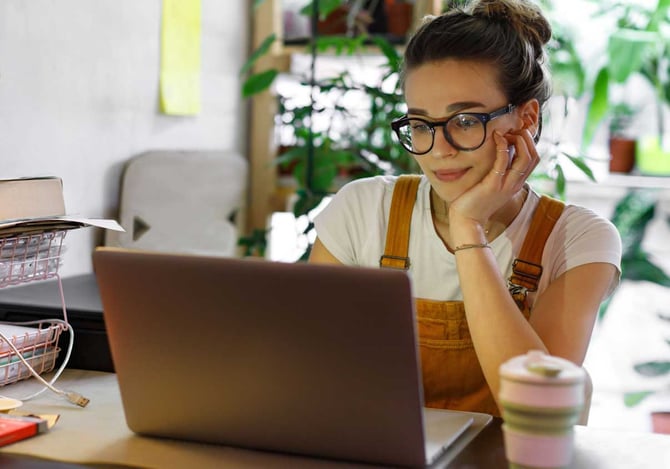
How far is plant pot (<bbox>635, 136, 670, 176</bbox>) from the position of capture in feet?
9.75

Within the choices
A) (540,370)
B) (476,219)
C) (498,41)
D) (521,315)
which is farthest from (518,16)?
(540,370)

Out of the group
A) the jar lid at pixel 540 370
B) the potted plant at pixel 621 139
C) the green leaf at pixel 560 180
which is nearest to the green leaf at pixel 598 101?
the potted plant at pixel 621 139

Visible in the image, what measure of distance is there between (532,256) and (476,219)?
0.45ft

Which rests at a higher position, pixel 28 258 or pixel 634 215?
pixel 28 258

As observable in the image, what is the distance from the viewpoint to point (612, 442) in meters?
1.08

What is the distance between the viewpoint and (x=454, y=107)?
1425mm

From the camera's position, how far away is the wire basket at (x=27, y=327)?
1327 mm

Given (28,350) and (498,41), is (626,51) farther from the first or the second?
(28,350)

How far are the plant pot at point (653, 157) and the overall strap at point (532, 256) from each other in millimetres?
1609

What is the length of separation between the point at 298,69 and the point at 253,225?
1.58 ft

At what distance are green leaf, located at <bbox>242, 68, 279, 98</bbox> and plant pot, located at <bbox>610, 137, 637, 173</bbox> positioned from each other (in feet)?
4.03

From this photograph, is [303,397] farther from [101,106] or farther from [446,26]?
[101,106]

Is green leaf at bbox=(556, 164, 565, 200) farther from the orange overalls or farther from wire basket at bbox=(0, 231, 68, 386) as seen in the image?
wire basket at bbox=(0, 231, 68, 386)

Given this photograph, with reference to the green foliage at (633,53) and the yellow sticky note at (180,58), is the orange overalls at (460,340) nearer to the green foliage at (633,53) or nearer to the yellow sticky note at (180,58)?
the yellow sticky note at (180,58)
